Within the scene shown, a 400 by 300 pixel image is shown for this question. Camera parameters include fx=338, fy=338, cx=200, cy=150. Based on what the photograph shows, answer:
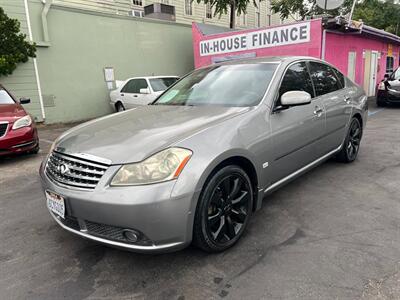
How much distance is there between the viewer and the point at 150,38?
43.7 ft

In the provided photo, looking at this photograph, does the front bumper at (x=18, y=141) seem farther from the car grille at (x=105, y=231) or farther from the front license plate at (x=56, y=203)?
the car grille at (x=105, y=231)

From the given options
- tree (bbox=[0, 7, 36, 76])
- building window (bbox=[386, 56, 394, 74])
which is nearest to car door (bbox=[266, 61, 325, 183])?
tree (bbox=[0, 7, 36, 76])

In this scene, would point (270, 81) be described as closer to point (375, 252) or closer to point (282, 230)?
point (282, 230)

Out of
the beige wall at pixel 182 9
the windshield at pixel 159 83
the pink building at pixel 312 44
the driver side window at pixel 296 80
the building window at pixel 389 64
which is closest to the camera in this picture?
the driver side window at pixel 296 80

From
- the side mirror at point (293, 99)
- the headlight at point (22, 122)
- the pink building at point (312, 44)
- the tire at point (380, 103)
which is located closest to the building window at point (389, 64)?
the pink building at point (312, 44)

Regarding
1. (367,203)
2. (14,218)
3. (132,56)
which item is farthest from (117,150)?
(132,56)

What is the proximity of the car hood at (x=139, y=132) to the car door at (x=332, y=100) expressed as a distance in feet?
5.15

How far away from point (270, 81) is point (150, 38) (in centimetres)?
1098

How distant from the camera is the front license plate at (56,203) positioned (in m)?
2.47

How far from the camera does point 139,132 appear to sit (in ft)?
8.80

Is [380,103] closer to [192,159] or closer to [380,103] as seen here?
[380,103]

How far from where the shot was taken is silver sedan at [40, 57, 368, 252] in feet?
7.38

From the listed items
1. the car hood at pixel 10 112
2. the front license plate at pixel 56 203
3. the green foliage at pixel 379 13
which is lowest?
the front license plate at pixel 56 203

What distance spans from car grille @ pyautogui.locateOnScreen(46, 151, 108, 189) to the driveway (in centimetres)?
70
